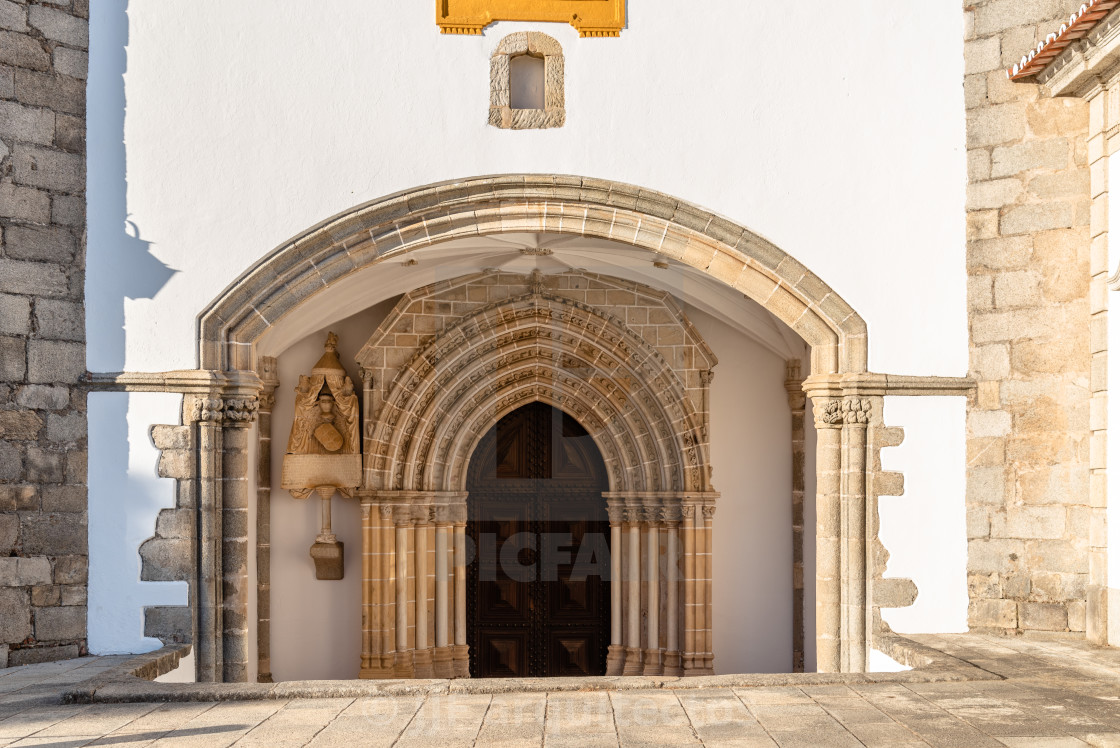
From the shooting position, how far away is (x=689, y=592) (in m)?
8.27

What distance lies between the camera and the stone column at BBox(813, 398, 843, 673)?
243 inches

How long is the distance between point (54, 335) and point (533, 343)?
3.46 m

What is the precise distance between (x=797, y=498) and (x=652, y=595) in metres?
1.31

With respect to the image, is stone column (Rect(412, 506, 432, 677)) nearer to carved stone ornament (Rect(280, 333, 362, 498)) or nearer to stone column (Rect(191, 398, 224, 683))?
carved stone ornament (Rect(280, 333, 362, 498))

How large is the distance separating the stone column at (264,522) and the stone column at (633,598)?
2.59m

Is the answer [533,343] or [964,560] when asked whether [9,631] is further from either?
[964,560]

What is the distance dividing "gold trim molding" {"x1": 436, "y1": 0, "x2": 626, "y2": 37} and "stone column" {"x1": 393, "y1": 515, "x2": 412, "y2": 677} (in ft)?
11.6

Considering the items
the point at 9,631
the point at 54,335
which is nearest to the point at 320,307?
the point at 54,335

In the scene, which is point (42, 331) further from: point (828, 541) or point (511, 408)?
point (828, 541)

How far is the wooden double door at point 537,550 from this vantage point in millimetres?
8898

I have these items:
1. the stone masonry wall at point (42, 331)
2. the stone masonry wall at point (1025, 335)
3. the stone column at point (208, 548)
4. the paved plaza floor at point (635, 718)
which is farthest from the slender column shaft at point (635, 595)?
the stone masonry wall at point (42, 331)

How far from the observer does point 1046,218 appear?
6137 mm

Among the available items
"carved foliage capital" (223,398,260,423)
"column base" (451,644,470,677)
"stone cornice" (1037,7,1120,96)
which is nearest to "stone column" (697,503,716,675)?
"column base" (451,644,470,677)

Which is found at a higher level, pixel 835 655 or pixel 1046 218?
pixel 1046 218
